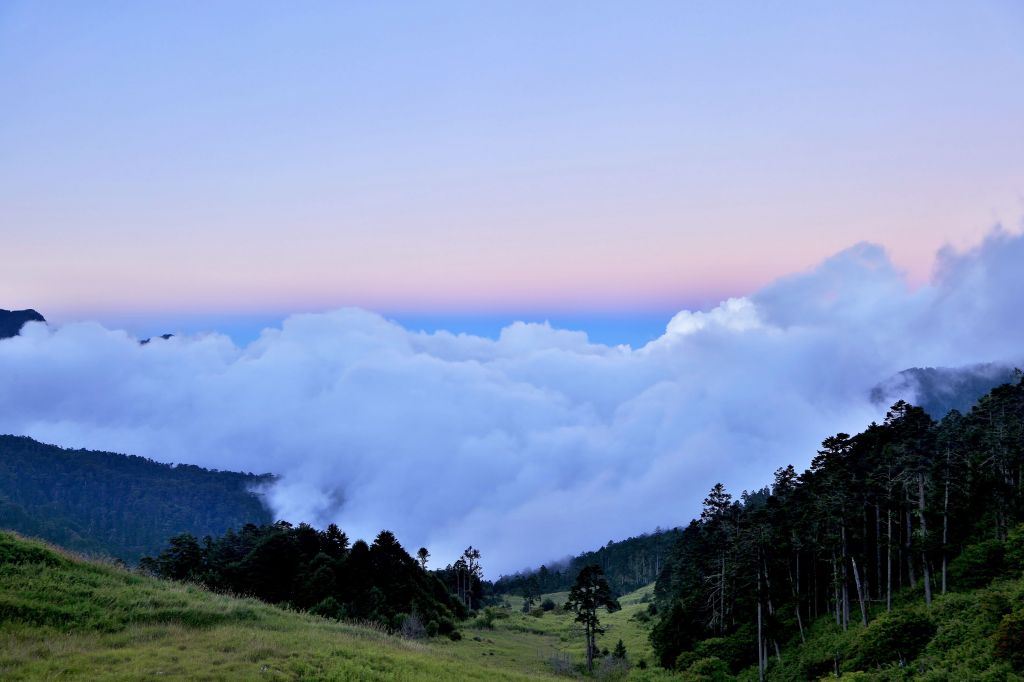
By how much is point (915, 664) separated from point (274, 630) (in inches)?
1519

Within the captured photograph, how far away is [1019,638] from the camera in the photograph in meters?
30.4

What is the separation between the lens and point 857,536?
52.3 m

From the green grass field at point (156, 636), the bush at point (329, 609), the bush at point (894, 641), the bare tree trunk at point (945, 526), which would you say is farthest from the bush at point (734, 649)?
the bush at point (329, 609)

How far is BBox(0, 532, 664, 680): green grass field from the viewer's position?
25.0m

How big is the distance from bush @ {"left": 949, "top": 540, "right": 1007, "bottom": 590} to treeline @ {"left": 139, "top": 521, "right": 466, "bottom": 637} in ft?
159

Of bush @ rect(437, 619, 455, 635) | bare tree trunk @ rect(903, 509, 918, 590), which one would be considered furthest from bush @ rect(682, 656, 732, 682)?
bush @ rect(437, 619, 455, 635)

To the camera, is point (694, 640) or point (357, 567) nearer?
point (694, 640)

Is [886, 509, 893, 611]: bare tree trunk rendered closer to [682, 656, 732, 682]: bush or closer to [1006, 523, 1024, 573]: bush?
[1006, 523, 1024, 573]: bush

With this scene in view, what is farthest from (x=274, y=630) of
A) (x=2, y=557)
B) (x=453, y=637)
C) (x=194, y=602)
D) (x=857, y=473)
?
(x=857, y=473)

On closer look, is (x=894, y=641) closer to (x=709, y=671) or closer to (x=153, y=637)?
(x=709, y=671)

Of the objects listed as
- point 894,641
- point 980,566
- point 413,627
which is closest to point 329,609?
point 413,627

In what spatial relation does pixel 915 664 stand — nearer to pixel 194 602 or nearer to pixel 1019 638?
pixel 1019 638

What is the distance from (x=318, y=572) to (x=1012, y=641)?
62.5 meters

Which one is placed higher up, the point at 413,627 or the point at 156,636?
the point at 156,636
